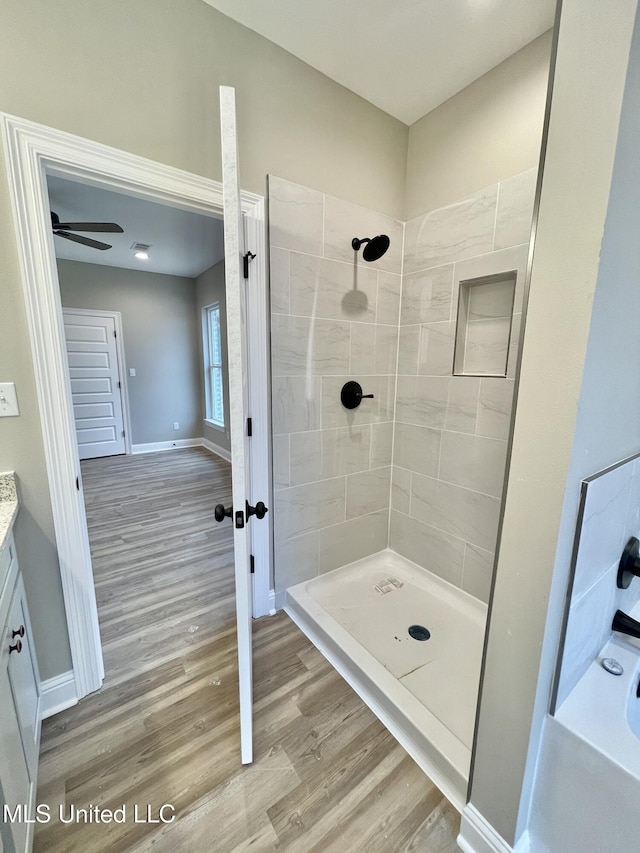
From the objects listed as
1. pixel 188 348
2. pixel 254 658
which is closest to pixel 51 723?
pixel 254 658

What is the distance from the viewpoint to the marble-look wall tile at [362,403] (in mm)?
1970

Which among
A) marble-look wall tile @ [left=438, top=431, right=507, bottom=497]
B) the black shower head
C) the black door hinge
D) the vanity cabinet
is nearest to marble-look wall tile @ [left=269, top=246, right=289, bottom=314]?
the black door hinge

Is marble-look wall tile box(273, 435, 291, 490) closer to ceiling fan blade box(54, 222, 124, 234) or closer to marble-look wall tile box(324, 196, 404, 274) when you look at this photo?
marble-look wall tile box(324, 196, 404, 274)

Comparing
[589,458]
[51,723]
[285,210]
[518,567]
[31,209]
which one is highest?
[285,210]

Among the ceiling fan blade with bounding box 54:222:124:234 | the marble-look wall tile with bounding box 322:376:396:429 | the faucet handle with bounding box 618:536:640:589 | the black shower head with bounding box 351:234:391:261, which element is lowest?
the faucet handle with bounding box 618:536:640:589

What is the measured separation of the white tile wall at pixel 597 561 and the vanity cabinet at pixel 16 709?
54.5 inches

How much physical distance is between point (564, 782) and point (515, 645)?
1.28ft

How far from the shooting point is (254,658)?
1664mm

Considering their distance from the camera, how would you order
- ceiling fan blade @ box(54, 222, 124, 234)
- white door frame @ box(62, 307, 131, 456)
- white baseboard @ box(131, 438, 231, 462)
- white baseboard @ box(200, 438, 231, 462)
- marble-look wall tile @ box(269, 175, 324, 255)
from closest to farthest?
marble-look wall tile @ box(269, 175, 324, 255) < ceiling fan blade @ box(54, 222, 124, 234) < white door frame @ box(62, 307, 131, 456) < white baseboard @ box(200, 438, 231, 462) < white baseboard @ box(131, 438, 231, 462)

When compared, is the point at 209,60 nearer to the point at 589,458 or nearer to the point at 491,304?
the point at 491,304

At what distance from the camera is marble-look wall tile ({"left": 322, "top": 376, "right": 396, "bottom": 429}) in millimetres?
1970

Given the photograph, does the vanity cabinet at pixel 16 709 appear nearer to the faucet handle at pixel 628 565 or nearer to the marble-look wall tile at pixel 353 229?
the faucet handle at pixel 628 565

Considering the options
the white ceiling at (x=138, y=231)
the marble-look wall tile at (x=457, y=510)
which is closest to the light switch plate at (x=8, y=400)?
the white ceiling at (x=138, y=231)

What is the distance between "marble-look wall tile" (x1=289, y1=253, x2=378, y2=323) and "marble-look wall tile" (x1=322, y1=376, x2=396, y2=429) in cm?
37
